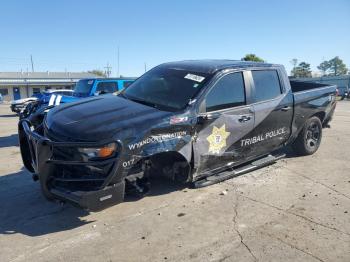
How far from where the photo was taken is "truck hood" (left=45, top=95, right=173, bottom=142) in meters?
4.06

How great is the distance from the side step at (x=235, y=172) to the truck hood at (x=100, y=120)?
4.07 feet

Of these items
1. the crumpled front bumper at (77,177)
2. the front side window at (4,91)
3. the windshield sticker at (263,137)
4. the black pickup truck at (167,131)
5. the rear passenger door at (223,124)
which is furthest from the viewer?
the front side window at (4,91)

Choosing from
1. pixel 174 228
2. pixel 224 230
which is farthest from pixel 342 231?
pixel 174 228

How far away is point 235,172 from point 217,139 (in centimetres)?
85

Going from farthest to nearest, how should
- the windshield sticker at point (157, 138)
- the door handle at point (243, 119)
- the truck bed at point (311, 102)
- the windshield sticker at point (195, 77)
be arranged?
1. the truck bed at point (311, 102)
2. the door handle at point (243, 119)
3. the windshield sticker at point (195, 77)
4. the windshield sticker at point (157, 138)

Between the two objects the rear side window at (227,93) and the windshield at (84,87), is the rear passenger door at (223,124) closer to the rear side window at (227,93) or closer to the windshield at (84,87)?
the rear side window at (227,93)

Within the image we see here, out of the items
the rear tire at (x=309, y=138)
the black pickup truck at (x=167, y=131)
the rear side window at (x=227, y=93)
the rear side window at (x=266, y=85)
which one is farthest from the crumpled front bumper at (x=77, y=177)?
the rear tire at (x=309, y=138)

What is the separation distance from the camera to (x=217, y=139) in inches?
198

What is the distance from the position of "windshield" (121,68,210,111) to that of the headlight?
1.12 m

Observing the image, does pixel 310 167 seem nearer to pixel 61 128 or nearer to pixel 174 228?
pixel 174 228

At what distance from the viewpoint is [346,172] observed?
624cm

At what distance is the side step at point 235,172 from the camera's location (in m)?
5.17

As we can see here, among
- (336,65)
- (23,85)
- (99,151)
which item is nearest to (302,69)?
(336,65)

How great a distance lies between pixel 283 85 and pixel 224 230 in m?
3.32
